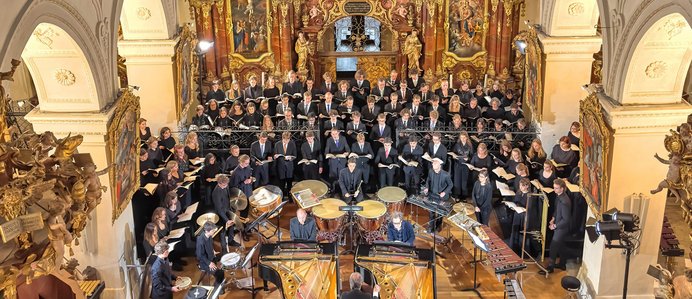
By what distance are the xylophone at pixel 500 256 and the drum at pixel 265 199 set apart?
3471mm

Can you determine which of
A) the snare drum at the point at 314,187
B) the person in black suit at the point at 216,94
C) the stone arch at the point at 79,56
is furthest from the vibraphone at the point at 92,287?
the person in black suit at the point at 216,94

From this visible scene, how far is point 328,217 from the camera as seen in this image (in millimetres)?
12508

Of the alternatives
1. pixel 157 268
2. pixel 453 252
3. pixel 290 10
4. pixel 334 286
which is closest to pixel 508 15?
pixel 290 10

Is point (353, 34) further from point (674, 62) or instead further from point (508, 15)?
point (674, 62)

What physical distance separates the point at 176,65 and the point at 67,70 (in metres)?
5.00

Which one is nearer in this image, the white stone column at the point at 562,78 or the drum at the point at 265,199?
the drum at the point at 265,199

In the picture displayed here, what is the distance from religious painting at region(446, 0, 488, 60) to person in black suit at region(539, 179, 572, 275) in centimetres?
736

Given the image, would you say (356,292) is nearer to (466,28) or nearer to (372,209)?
(372,209)

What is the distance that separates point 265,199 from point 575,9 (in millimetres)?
6800

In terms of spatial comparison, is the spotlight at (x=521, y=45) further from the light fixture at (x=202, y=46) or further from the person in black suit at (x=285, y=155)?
the light fixture at (x=202, y=46)

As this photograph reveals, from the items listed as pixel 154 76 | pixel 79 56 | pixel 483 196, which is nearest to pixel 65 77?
pixel 79 56

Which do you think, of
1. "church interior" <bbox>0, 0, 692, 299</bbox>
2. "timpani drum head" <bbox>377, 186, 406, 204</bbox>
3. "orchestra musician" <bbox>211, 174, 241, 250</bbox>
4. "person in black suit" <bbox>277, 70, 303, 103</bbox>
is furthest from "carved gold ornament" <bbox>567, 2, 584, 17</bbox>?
"orchestra musician" <bbox>211, 174, 241, 250</bbox>

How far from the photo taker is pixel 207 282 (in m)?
12.7

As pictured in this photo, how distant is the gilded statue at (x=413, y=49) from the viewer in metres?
19.1
